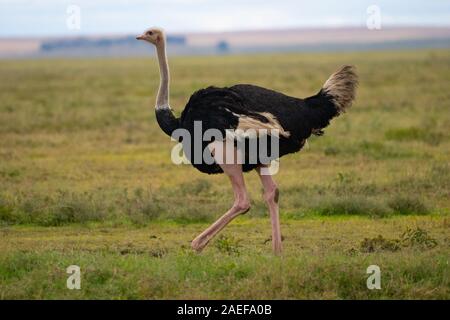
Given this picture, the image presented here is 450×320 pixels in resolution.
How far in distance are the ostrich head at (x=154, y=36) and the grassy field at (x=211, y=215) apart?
79.9 inches

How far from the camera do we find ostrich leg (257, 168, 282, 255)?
8.16 metres

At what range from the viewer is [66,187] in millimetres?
13312

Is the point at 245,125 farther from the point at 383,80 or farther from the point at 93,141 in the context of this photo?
the point at 383,80

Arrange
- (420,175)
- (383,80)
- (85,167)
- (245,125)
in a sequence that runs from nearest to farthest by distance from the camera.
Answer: (245,125) < (420,175) < (85,167) < (383,80)

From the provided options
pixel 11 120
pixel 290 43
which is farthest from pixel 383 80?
pixel 290 43

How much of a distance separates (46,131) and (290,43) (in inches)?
6647

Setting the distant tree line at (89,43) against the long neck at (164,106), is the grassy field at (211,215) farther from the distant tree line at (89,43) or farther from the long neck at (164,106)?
the distant tree line at (89,43)

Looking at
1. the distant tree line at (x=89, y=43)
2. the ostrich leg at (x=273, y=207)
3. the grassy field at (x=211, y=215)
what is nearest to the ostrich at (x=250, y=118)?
the ostrich leg at (x=273, y=207)

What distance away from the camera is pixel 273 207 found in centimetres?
836

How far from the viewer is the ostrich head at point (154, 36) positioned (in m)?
9.09

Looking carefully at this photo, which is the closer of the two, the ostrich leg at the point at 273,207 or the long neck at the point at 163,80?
the ostrich leg at the point at 273,207

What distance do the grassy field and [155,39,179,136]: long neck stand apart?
46.1 inches

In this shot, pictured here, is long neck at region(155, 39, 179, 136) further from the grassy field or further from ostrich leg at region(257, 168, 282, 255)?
the grassy field
